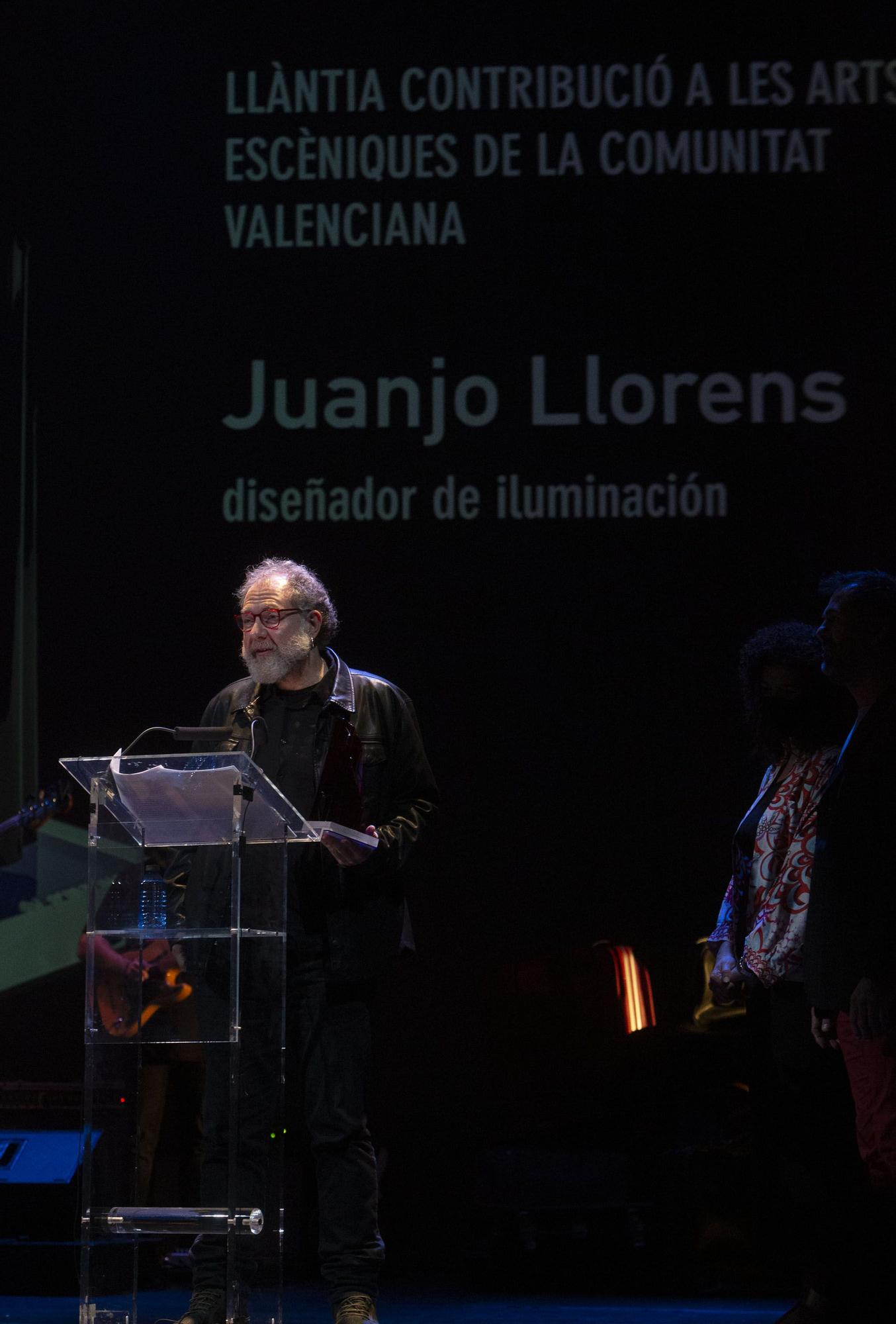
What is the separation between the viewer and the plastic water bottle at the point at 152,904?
2.89 meters

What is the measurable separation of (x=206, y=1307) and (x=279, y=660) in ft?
4.24

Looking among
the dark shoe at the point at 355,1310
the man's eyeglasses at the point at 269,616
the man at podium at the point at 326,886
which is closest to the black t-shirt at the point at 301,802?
the man at podium at the point at 326,886

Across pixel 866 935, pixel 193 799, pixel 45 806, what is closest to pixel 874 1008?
pixel 866 935

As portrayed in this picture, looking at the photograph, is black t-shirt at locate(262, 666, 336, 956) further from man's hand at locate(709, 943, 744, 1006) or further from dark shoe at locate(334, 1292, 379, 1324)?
man's hand at locate(709, 943, 744, 1006)

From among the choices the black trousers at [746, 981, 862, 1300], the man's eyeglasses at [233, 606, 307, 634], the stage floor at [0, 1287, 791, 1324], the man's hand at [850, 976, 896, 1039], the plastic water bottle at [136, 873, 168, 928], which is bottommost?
the stage floor at [0, 1287, 791, 1324]

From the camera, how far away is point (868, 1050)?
284 cm

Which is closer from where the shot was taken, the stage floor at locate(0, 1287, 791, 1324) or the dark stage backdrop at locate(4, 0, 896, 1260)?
the stage floor at locate(0, 1287, 791, 1324)

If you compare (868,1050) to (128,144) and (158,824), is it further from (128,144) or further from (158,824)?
(128,144)

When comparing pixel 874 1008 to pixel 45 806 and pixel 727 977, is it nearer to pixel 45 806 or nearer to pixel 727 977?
pixel 727 977

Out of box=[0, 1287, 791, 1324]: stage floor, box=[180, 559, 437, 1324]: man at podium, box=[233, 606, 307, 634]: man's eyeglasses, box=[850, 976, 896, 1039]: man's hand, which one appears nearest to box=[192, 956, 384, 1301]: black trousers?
box=[180, 559, 437, 1324]: man at podium

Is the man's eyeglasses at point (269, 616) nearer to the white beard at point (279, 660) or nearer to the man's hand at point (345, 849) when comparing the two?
the white beard at point (279, 660)

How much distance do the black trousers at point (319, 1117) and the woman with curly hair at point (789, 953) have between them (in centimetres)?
77

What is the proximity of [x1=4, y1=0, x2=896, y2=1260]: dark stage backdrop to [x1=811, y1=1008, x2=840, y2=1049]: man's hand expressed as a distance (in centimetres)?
173

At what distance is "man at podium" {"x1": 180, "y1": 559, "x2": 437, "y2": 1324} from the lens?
290cm
